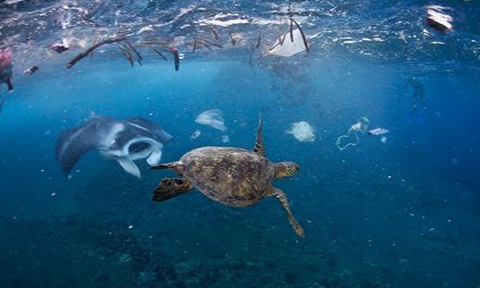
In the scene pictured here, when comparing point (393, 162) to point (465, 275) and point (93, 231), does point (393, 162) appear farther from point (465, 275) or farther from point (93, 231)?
point (93, 231)

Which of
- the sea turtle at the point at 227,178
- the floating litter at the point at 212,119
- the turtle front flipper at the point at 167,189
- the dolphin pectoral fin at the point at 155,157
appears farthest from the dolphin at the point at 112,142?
the turtle front flipper at the point at 167,189

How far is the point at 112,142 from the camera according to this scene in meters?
12.3

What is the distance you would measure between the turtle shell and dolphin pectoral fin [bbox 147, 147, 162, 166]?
7033 mm

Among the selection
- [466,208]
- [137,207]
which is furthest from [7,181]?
[466,208]

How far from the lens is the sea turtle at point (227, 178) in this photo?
541 cm

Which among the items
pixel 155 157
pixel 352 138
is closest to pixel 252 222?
pixel 155 157

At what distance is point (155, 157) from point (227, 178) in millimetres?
7895

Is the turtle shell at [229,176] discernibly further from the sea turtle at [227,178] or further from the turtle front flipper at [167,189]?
the turtle front flipper at [167,189]

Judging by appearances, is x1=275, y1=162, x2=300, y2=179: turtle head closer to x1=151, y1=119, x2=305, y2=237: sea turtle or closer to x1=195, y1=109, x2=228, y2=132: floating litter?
x1=151, y1=119, x2=305, y2=237: sea turtle

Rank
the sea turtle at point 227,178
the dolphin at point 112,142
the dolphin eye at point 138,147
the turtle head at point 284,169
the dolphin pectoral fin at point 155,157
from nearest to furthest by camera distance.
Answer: the sea turtle at point 227,178 → the turtle head at point 284,169 → the dolphin at point 112,142 → the dolphin pectoral fin at point 155,157 → the dolphin eye at point 138,147

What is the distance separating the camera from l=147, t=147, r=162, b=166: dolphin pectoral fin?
12.6m

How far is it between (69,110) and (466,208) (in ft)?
362

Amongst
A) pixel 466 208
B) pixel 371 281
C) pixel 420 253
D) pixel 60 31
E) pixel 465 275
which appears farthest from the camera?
pixel 466 208

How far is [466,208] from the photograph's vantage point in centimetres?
1736
